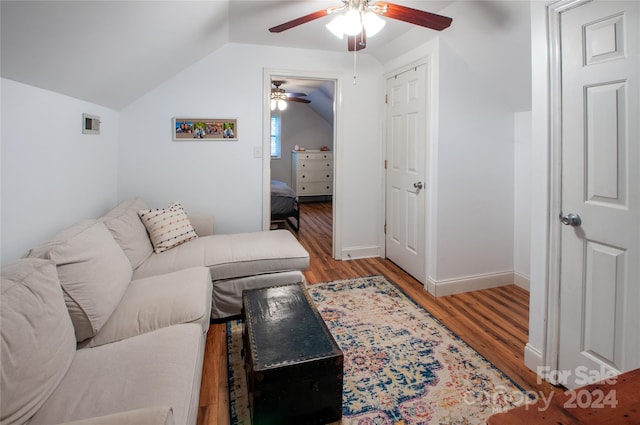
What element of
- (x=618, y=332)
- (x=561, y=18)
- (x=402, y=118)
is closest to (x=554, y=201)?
(x=618, y=332)

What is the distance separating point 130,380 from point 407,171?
292 cm

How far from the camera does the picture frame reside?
3.47 m

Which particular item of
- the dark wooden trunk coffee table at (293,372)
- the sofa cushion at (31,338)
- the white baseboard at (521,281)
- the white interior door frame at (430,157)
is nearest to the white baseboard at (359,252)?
the white interior door frame at (430,157)

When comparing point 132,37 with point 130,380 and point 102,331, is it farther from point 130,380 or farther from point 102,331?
point 130,380

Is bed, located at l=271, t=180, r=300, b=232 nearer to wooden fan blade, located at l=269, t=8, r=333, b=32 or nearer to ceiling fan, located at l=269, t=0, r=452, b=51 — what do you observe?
wooden fan blade, located at l=269, t=8, r=333, b=32

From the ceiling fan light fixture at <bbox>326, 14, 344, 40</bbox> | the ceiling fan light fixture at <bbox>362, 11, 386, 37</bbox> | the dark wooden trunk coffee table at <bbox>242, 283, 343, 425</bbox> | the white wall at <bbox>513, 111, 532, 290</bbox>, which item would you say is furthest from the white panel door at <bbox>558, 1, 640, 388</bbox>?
the white wall at <bbox>513, 111, 532, 290</bbox>

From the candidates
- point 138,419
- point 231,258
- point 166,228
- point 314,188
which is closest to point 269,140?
point 166,228

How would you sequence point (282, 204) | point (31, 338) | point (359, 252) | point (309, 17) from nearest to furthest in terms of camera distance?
point (31, 338) → point (309, 17) → point (359, 252) → point (282, 204)

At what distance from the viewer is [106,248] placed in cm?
190

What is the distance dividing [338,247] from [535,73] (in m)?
2.59

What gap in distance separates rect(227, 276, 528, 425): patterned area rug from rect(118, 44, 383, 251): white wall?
4.87 ft

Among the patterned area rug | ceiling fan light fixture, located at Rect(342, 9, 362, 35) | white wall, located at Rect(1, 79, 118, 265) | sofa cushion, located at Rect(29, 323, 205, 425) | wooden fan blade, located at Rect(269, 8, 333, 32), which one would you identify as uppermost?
wooden fan blade, located at Rect(269, 8, 333, 32)

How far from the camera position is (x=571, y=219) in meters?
1.76

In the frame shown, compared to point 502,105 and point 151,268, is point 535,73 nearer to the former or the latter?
point 502,105
